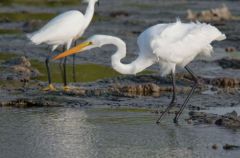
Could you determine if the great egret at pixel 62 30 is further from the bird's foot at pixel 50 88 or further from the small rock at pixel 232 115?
the small rock at pixel 232 115

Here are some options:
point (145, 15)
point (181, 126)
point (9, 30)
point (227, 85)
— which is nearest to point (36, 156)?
point (181, 126)

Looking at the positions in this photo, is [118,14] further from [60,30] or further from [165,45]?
[165,45]

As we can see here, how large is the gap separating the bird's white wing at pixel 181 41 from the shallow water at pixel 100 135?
864 mm

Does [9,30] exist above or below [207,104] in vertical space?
above

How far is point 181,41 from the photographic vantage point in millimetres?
10094

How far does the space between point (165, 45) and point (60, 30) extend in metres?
4.12

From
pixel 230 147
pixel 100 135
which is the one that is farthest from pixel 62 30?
pixel 230 147

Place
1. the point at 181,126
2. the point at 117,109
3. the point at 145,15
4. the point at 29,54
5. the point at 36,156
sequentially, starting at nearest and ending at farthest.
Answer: the point at 36,156, the point at 181,126, the point at 117,109, the point at 29,54, the point at 145,15

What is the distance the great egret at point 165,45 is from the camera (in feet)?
31.9

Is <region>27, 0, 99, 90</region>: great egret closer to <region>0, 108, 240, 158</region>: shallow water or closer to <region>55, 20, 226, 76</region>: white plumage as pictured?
<region>0, 108, 240, 158</region>: shallow water

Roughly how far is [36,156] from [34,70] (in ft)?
21.0

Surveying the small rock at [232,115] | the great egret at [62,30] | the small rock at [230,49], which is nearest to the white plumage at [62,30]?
the great egret at [62,30]

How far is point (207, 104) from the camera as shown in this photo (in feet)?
35.8

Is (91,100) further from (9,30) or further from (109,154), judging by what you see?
(9,30)
